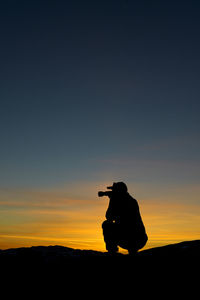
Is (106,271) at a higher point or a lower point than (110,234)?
lower

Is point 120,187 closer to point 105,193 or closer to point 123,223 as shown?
point 105,193

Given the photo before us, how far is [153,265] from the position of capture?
13039mm

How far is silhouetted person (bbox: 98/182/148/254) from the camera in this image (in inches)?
568

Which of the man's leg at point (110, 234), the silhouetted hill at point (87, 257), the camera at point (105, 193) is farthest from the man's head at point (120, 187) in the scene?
the silhouetted hill at point (87, 257)

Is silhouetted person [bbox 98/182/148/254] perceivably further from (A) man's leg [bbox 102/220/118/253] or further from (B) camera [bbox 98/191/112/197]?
(B) camera [bbox 98/191/112/197]

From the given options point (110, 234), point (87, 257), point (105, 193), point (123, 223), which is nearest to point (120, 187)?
point (105, 193)

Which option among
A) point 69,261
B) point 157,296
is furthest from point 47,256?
point 157,296

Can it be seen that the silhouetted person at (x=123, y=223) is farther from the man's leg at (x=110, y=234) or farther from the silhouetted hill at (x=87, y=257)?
the silhouetted hill at (x=87, y=257)

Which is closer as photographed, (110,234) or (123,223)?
(123,223)

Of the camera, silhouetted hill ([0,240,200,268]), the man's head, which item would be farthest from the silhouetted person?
silhouetted hill ([0,240,200,268])

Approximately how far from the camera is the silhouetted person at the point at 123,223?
1443 centimetres

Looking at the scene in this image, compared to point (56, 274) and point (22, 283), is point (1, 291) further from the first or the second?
point (56, 274)

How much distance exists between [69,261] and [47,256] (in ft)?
4.94

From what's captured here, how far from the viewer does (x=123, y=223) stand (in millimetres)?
14523
